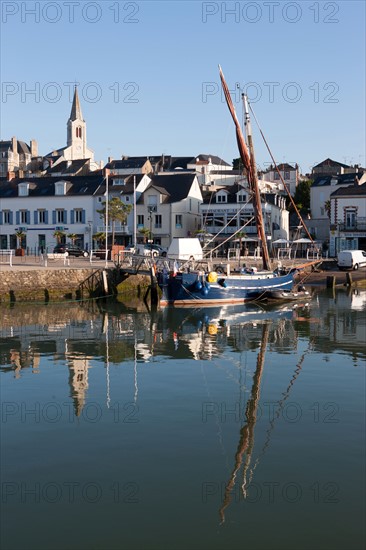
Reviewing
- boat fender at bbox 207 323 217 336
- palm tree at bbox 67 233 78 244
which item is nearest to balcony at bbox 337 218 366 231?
palm tree at bbox 67 233 78 244

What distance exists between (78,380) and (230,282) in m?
20.6

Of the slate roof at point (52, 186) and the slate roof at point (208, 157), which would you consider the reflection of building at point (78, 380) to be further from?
the slate roof at point (208, 157)

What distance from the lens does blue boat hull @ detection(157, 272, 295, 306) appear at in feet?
119

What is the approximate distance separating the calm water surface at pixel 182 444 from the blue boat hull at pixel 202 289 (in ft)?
40.6

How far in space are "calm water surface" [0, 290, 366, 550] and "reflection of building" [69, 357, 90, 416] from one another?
2.3 inches

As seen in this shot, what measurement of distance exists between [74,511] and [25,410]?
18.2 ft

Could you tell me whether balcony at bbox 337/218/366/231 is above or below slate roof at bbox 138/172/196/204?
below

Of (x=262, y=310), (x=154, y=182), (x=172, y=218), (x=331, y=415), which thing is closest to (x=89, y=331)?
(x=262, y=310)

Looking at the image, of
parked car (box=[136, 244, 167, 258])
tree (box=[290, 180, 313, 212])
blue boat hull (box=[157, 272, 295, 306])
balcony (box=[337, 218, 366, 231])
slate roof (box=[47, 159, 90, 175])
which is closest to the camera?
blue boat hull (box=[157, 272, 295, 306])

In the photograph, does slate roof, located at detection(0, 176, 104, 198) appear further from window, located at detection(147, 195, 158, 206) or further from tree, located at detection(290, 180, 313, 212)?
tree, located at detection(290, 180, 313, 212)

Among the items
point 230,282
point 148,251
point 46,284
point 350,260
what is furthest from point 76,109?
point 230,282

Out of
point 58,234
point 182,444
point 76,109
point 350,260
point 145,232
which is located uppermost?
point 76,109

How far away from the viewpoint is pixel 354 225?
221 feet

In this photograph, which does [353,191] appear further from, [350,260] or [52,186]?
[52,186]
